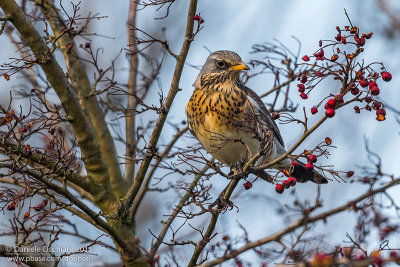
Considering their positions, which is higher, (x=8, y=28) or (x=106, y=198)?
(x=8, y=28)

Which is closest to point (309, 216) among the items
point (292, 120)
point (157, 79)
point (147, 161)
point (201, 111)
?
point (292, 120)

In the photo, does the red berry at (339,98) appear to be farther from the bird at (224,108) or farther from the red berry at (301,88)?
the bird at (224,108)

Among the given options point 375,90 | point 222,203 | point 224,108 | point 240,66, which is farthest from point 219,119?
point 375,90

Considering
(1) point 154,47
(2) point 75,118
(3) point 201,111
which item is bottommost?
(2) point 75,118

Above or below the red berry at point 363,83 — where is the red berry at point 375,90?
below

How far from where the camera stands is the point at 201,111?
18.0 feet

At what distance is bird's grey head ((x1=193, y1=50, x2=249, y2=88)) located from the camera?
5.62m

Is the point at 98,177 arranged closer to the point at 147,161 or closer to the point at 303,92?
the point at 147,161

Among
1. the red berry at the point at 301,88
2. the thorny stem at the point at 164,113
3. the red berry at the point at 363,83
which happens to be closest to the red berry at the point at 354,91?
the red berry at the point at 363,83

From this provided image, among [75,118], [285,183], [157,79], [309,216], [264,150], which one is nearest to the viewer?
[309,216]

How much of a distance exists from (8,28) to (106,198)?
7.29ft

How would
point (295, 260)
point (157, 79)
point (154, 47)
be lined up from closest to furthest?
1. point (295, 260)
2. point (157, 79)
3. point (154, 47)

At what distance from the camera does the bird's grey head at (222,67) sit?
5.62m

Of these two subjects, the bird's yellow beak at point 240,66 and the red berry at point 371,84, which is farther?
the bird's yellow beak at point 240,66
